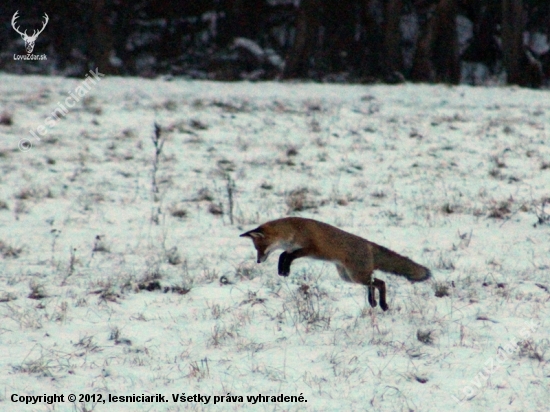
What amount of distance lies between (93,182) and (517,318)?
7293mm

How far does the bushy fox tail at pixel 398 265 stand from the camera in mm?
6086

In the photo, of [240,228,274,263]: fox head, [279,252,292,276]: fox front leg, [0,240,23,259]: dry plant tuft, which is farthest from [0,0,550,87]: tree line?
[279,252,292,276]: fox front leg

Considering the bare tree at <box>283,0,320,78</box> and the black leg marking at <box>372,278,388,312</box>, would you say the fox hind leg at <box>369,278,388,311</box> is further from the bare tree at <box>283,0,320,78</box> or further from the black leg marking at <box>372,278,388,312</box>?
the bare tree at <box>283,0,320,78</box>

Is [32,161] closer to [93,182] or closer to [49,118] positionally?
[93,182]

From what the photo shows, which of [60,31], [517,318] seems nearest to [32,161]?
[517,318]

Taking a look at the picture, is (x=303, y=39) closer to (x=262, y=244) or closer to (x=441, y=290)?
(x=262, y=244)

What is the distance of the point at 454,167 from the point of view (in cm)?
1173

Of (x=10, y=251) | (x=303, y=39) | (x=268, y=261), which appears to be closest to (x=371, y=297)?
(x=268, y=261)

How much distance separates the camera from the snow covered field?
465cm

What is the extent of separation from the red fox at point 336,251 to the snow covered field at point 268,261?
25cm

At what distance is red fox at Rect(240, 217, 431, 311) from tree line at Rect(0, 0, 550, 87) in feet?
63.8

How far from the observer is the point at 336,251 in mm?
6051

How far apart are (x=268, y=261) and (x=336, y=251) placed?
153 cm

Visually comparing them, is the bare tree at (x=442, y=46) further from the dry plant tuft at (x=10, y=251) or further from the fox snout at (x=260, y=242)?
the fox snout at (x=260, y=242)
